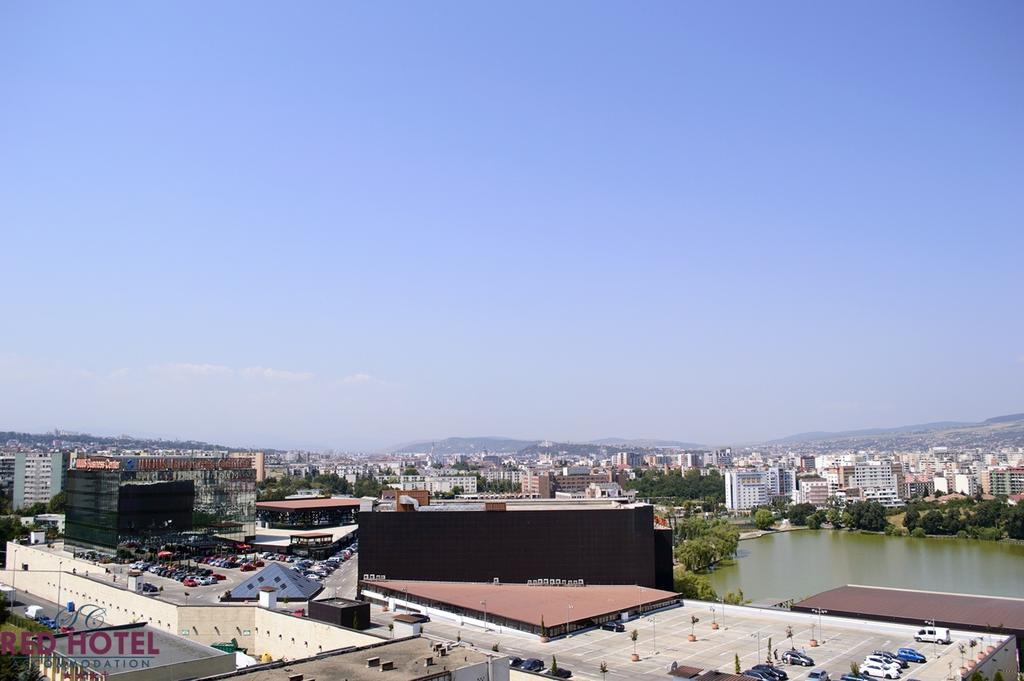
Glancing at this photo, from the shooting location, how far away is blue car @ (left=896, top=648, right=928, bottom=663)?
14773 millimetres

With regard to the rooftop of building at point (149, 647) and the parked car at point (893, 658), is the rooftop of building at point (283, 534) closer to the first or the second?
the rooftop of building at point (149, 647)

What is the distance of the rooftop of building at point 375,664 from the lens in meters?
9.69

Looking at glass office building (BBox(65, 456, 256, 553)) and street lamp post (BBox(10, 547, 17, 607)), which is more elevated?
glass office building (BBox(65, 456, 256, 553))

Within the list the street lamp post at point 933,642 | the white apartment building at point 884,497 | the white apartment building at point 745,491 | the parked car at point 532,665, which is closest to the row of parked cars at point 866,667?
the street lamp post at point 933,642

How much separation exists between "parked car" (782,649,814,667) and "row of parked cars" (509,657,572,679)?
13.0ft

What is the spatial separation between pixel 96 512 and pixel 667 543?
20851mm

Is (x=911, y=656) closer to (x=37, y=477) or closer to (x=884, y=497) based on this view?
(x=884, y=497)

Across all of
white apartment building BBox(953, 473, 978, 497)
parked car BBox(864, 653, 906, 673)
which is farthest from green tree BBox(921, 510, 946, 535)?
parked car BBox(864, 653, 906, 673)

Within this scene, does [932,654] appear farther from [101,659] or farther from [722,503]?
[722,503]

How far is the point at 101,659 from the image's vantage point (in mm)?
10648

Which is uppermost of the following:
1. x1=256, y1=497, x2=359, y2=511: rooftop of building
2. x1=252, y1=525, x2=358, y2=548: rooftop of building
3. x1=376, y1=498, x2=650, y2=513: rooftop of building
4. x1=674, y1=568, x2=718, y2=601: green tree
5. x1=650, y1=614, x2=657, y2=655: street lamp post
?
x1=376, y1=498, x2=650, y2=513: rooftop of building

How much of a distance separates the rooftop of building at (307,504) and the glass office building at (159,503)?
331 inches

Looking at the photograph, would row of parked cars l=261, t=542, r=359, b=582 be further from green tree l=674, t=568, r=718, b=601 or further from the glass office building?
green tree l=674, t=568, r=718, b=601

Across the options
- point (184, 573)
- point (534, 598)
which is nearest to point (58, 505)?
point (184, 573)
